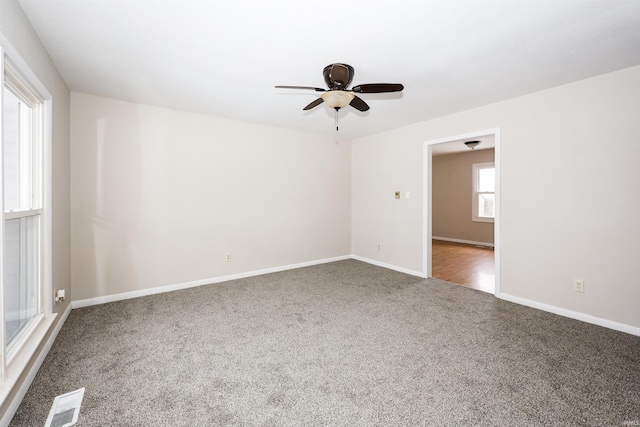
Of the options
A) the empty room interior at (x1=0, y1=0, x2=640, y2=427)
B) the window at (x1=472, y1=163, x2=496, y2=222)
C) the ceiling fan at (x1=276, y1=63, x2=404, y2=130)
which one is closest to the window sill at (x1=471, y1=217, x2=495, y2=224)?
the window at (x1=472, y1=163, x2=496, y2=222)

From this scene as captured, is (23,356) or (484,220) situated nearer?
(23,356)

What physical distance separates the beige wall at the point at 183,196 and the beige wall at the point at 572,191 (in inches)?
104

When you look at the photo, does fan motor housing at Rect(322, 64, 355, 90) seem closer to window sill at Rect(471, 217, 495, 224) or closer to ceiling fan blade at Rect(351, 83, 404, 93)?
ceiling fan blade at Rect(351, 83, 404, 93)

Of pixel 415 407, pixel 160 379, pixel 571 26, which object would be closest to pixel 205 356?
pixel 160 379

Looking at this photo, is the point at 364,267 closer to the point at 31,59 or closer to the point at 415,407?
the point at 415,407

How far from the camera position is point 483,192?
725 cm

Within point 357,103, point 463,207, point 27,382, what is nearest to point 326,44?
point 357,103

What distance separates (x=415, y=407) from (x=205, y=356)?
1.56 meters

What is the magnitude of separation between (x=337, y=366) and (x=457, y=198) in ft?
22.7

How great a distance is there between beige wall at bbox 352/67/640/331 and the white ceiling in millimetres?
258

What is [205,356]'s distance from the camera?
220 centimetres

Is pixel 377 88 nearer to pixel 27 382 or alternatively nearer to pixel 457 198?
pixel 27 382

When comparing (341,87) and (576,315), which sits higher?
(341,87)

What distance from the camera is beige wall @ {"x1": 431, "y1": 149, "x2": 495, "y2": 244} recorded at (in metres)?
7.24
